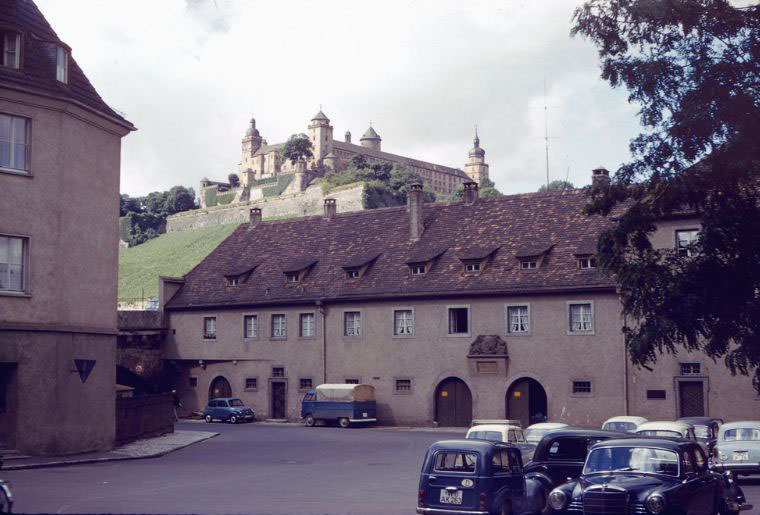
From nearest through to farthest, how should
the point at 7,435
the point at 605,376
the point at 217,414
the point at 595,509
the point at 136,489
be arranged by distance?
the point at 595,509 → the point at 136,489 → the point at 7,435 → the point at 605,376 → the point at 217,414

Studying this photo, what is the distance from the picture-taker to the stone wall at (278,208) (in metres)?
121

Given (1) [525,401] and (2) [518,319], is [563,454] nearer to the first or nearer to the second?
(1) [525,401]

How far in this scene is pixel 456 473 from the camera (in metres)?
17.5

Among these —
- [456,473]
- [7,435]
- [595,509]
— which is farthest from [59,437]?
[595,509]

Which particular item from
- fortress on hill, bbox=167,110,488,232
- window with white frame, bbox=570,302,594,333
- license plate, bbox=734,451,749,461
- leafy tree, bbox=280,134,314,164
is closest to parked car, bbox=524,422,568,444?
license plate, bbox=734,451,749,461

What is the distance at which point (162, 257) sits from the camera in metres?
128

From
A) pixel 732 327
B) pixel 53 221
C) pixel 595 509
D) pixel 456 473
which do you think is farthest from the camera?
pixel 53 221

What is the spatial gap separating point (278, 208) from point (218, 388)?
8238 cm

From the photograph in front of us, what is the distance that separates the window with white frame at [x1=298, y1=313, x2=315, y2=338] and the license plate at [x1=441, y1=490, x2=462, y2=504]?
35.0 metres

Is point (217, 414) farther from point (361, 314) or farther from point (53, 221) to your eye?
point (53, 221)

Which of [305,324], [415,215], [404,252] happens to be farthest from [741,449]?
[305,324]

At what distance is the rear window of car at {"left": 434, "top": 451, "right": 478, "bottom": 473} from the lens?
17.6 meters

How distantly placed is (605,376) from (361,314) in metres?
13.2

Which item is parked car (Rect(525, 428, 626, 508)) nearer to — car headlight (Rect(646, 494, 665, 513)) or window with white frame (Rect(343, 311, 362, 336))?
car headlight (Rect(646, 494, 665, 513))
